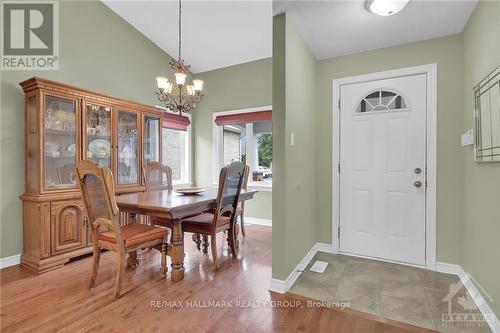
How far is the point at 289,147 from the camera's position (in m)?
2.22

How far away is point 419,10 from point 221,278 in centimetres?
296

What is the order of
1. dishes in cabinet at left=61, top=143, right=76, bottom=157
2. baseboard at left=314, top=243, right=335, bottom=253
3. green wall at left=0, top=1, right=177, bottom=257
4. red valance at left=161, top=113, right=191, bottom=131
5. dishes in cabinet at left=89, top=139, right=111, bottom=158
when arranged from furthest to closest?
1. red valance at left=161, top=113, right=191, bottom=131
2. dishes in cabinet at left=89, top=139, right=111, bottom=158
3. baseboard at left=314, top=243, right=335, bottom=253
4. dishes in cabinet at left=61, top=143, right=76, bottom=157
5. green wall at left=0, top=1, right=177, bottom=257

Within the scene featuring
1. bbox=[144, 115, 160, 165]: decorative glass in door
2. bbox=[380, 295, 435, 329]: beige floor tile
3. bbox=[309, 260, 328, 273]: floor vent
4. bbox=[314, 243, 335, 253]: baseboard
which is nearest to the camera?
bbox=[380, 295, 435, 329]: beige floor tile

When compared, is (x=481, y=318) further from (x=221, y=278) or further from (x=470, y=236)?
(x=221, y=278)

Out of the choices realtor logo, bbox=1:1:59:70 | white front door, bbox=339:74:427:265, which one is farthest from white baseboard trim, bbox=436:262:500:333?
realtor logo, bbox=1:1:59:70

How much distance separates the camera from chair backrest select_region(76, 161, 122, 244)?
1.89m

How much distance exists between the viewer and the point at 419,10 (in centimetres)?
208

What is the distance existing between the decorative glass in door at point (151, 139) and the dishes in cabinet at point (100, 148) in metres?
0.55

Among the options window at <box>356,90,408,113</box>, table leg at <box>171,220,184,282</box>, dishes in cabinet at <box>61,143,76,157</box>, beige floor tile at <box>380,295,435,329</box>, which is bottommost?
beige floor tile at <box>380,295,435,329</box>

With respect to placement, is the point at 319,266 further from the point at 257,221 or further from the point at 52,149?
the point at 52,149

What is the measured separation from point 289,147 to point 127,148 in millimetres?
2441

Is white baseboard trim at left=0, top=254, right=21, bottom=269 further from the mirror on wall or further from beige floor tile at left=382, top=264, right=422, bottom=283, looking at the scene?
the mirror on wall

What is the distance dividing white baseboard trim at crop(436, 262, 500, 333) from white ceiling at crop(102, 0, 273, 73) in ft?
11.7

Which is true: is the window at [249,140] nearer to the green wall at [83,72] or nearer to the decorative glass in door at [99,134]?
the green wall at [83,72]
